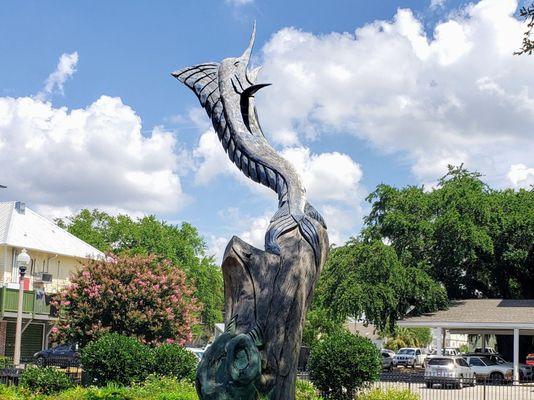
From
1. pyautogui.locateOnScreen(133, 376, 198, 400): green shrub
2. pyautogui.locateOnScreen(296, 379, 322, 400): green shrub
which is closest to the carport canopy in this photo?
pyautogui.locateOnScreen(296, 379, 322, 400): green shrub

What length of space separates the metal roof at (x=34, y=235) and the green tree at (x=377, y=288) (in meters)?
12.4

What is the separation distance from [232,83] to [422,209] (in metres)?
28.5

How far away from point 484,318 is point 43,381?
2290 centimetres

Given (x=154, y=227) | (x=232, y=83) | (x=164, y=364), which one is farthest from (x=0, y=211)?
(x=232, y=83)

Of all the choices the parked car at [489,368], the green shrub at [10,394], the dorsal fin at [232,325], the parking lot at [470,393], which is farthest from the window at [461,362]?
the dorsal fin at [232,325]

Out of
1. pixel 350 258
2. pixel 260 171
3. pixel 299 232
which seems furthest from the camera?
pixel 350 258

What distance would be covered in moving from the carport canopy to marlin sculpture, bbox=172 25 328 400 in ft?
84.6

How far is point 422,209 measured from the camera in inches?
1540

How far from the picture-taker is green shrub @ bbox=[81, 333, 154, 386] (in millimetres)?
18812

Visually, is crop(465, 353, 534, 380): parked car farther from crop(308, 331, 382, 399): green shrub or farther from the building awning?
crop(308, 331, 382, 399): green shrub

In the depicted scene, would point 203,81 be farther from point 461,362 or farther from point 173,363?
point 461,362

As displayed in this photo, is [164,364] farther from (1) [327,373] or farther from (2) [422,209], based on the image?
(2) [422,209]

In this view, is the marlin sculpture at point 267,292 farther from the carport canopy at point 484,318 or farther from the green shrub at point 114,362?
the carport canopy at point 484,318

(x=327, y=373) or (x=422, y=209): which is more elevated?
(x=422, y=209)
